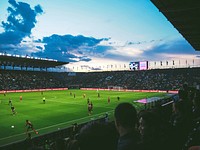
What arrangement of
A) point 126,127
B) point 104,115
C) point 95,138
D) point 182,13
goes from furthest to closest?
point 104,115
point 182,13
point 126,127
point 95,138

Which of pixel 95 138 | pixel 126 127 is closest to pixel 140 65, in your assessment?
pixel 126 127

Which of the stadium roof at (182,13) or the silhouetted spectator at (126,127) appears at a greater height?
the stadium roof at (182,13)

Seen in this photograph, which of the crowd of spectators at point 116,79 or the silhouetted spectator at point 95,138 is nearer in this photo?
the silhouetted spectator at point 95,138

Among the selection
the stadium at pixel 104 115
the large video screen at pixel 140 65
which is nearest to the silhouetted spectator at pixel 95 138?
the stadium at pixel 104 115

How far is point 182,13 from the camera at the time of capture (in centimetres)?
1056

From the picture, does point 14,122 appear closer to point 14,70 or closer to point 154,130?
point 154,130

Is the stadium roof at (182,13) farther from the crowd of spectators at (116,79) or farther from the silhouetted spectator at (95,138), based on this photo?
→ the crowd of spectators at (116,79)

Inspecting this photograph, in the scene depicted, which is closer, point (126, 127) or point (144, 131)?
point (126, 127)

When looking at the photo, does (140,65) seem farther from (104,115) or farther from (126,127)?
(126,127)

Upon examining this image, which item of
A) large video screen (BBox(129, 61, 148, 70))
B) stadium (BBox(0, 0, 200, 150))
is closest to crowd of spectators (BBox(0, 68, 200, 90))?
stadium (BBox(0, 0, 200, 150))

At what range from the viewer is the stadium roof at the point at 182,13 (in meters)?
9.39

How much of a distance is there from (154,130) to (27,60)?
281ft

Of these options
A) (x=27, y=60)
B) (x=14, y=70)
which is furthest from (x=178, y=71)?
(x=14, y=70)

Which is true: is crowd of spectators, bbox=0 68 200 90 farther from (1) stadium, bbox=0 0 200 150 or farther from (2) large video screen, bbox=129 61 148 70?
(2) large video screen, bbox=129 61 148 70
